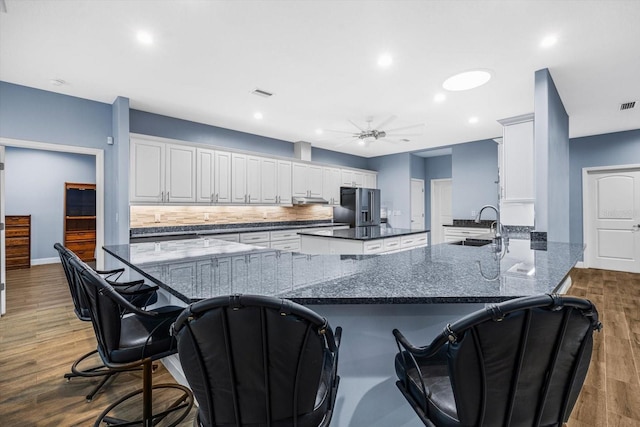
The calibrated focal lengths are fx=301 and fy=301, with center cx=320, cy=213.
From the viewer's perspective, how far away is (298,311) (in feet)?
2.27

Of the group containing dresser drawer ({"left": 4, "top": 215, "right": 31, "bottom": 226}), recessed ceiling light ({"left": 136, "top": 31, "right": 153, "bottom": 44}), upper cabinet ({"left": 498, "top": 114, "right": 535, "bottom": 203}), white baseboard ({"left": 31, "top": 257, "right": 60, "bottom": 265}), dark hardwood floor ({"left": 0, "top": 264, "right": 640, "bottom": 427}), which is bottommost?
dark hardwood floor ({"left": 0, "top": 264, "right": 640, "bottom": 427})

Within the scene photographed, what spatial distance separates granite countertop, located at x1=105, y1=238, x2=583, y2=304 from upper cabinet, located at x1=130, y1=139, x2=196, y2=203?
2422 millimetres

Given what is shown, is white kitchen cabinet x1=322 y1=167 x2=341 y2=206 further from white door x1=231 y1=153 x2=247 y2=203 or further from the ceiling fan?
white door x1=231 y1=153 x2=247 y2=203

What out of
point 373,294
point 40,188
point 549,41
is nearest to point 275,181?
point 549,41

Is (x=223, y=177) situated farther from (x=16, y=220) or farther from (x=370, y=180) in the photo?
(x=16, y=220)

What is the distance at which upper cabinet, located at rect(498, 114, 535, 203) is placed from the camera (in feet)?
11.4

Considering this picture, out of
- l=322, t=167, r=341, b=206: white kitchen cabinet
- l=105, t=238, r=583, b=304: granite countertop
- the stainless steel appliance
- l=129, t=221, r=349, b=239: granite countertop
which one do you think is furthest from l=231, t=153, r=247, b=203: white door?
l=105, t=238, r=583, b=304: granite countertop

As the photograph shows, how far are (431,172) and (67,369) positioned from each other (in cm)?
799

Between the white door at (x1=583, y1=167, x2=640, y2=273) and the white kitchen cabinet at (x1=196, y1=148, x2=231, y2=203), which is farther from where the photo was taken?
the white door at (x1=583, y1=167, x2=640, y2=273)

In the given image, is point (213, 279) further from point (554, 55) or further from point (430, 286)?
point (554, 55)

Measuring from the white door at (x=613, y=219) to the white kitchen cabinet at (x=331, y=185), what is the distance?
16.1ft

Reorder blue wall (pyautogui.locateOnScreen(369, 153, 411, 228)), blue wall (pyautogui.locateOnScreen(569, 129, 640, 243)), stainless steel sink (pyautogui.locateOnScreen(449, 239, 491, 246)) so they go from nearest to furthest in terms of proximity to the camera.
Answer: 1. stainless steel sink (pyautogui.locateOnScreen(449, 239, 491, 246))
2. blue wall (pyautogui.locateOnScreen(569, 129, 640, 243))
3. blue wall (pyautogui.locateOnScreen(369, 153, 411, 228))

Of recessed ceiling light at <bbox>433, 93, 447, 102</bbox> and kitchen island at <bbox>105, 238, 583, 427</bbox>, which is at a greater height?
recessed ceiling light at <bbox>433, 93, 447, 102</bbox>

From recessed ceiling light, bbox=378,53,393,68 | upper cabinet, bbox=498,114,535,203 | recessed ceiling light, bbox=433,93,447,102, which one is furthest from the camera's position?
recessed ceiling light, bbox=433,93,447,102
